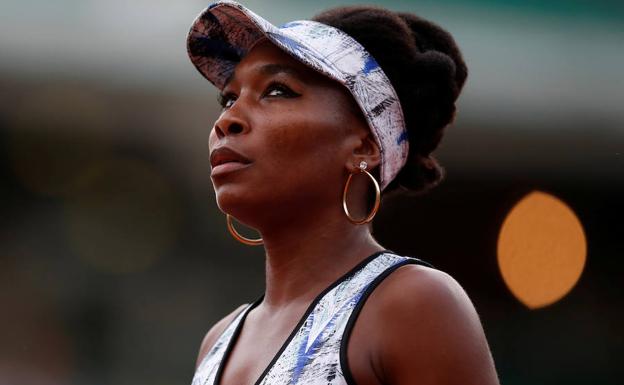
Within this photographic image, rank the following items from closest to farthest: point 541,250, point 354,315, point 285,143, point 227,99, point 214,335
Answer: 1. point 354,315
2. point 285,143
3. point 227,99
4. point 214,335
5. point 541,250

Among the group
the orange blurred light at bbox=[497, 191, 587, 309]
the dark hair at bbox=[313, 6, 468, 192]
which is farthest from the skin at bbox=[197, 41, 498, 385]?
the orange blurred light at bbox=[497, 191, 587, 309]

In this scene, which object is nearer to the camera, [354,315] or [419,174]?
[354,315]

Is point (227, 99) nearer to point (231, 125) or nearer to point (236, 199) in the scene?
point (231, 125)

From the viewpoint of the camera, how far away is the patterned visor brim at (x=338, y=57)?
8.27 ft

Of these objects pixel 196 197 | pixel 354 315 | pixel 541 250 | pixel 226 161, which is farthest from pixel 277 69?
pixel 196 197

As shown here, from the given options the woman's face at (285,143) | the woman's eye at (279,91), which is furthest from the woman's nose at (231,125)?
the woman's eye at (279,91)

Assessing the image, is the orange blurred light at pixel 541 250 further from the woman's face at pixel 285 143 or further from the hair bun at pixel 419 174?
the woman's face at pixel 285 143

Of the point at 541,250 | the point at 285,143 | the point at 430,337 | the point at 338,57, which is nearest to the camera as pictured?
the point at 430,337

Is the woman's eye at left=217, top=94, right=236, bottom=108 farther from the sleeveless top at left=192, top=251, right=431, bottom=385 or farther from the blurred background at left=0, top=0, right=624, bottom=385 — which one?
the blurred background at left=0, top=0, right=624, bottom=385

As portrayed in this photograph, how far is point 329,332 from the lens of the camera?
2.26m

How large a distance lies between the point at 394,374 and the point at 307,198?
533 mm

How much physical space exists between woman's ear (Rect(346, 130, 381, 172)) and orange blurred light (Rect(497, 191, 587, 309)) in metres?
6.33

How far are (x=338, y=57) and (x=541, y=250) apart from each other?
6.81 meters

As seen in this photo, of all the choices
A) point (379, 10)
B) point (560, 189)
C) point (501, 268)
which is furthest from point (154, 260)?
point (379, 10)
